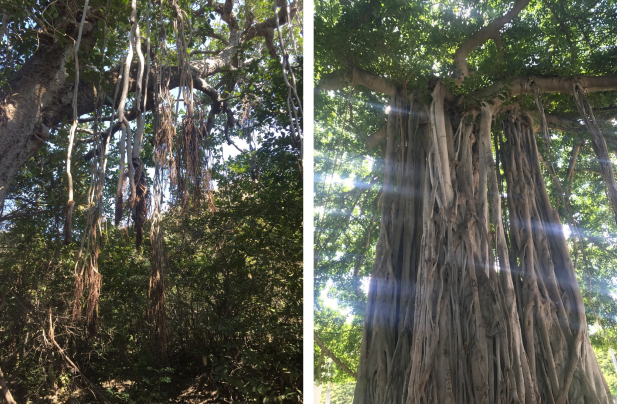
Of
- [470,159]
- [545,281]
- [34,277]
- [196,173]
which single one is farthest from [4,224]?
[545,281]

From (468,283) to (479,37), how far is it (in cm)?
139

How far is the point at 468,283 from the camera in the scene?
1.52 metres

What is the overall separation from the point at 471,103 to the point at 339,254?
3.91ft

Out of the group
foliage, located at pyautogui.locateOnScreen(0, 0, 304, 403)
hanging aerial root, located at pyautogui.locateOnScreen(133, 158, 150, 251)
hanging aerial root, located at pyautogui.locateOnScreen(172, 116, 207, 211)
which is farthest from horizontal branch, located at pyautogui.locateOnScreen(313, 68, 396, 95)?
hanging aerial root, located at pyautogui.locateOnScreen(133, 158, 150, 251)

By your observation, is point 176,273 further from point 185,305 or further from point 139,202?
point 139,202

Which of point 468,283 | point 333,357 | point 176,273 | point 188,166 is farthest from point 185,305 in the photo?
point 468,283

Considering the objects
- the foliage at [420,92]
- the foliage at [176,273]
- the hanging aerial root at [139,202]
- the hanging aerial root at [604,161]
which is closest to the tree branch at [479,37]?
the foliage at [420,92]

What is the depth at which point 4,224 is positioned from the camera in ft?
6.54

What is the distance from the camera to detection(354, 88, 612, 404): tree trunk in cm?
140

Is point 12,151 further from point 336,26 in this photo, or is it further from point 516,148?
point 516,148

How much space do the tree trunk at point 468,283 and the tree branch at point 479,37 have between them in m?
0.31

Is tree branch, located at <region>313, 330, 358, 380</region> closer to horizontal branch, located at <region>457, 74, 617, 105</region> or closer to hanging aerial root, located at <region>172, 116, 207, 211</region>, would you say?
hanging aerial root, located at <region>172, 116, 207, 211</region>

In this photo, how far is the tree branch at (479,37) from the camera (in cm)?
212

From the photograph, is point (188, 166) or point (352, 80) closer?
point (188, 166)
